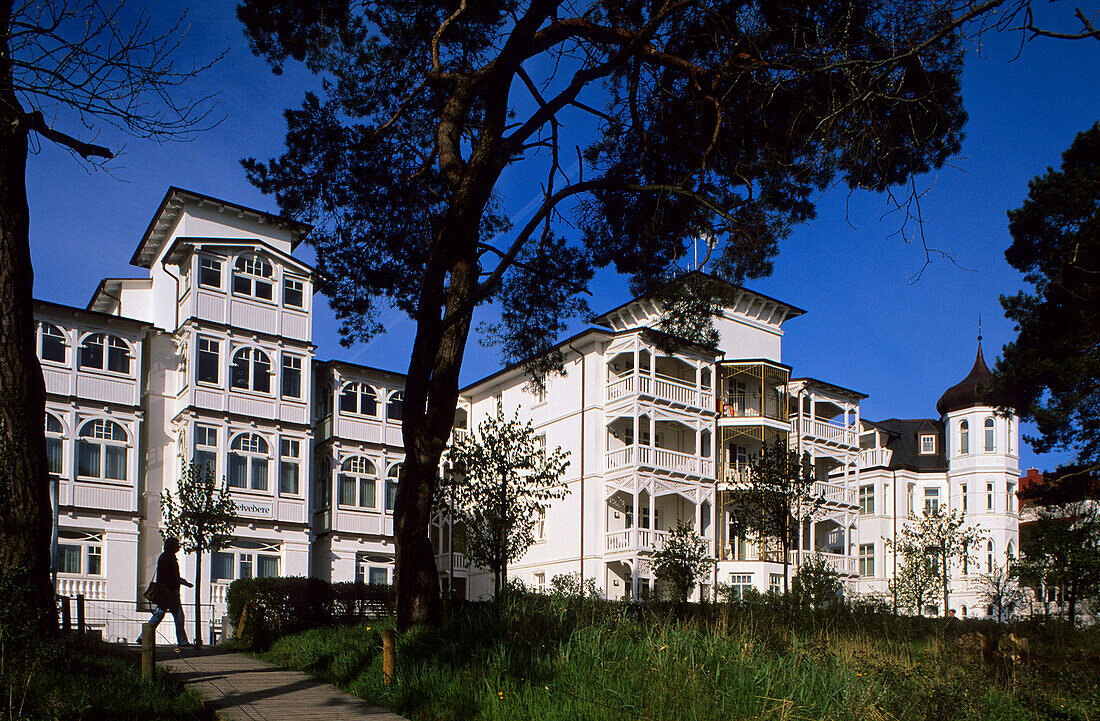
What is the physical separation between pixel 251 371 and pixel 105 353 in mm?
4633

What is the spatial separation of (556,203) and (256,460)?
21572 millimetres

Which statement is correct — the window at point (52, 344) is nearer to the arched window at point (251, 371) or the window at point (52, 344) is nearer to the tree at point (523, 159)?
the arched window at point (251, 371)

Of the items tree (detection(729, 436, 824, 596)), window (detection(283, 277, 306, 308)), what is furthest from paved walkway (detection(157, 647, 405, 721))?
window (detection(283, 277, 306, 308))

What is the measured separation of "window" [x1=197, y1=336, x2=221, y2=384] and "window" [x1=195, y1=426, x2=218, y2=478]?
1.66 meters

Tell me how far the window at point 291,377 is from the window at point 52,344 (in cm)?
721

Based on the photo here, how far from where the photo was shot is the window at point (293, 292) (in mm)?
34406

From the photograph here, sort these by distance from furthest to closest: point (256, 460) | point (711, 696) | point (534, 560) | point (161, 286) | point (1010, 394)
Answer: point (534, 560) → point (161, 286) → point (256, 460) → point (1010, 394) → point (711, 696)

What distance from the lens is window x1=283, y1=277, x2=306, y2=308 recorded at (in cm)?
3441

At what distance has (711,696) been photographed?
7.75 m

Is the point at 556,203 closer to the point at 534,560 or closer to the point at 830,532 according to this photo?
the point at 534,560

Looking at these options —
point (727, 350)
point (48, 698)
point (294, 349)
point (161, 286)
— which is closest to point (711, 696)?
point (48, 698)

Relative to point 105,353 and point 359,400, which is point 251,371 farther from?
point 359,400

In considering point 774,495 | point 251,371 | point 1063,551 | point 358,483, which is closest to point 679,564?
point 774,495

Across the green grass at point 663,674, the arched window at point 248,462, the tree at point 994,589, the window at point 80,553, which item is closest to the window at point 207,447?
the arched window at point 248,462
